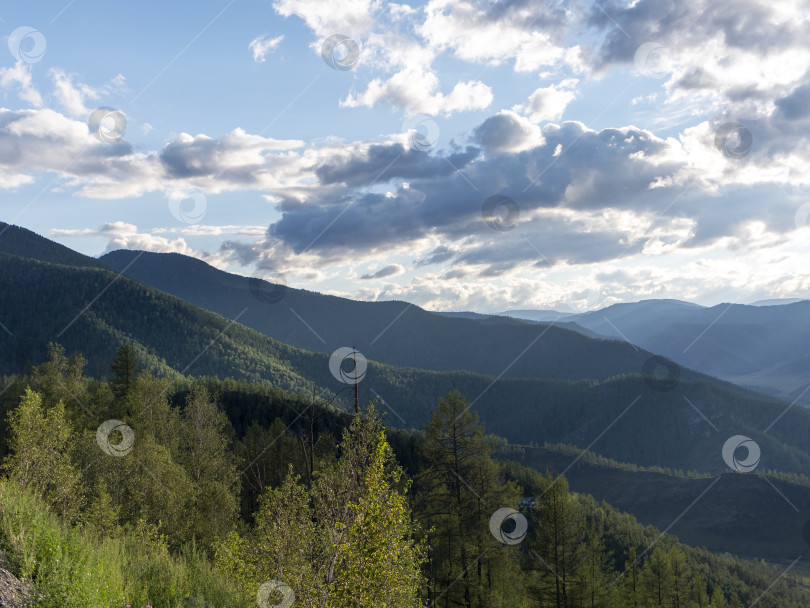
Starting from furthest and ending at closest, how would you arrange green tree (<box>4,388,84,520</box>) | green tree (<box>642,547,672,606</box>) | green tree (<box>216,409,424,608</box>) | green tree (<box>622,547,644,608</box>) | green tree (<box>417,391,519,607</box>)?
green tree (<box>622,547,644,608</box>)
green tree (<box>642,547,672,606</box>)
green tree (<box>417,391,519,607</box>)
green tree (<box>4,388,84,520</box>)
green tree (<box>216,409,424,608</box>)

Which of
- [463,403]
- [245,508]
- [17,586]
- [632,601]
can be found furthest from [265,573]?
[632,601]

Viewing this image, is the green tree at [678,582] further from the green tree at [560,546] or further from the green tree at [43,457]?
the green tree at [43,457]

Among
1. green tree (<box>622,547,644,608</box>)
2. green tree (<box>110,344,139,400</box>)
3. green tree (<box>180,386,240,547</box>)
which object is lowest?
green tree (<box>622,547,644,608</box>)

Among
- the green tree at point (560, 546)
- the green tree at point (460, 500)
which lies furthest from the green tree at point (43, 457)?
the green tree at point (560, 546)

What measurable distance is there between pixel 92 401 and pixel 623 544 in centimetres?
12457

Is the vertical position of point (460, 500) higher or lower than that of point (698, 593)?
higher

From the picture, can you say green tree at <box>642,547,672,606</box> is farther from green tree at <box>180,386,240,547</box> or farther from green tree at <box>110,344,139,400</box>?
green tree at <box>110,344,139,400</box>

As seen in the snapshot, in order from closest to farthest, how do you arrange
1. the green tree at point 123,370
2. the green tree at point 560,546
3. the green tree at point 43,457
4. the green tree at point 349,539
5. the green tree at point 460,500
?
the green tree at point 349,539 < the green tree at point 43,457 < the green tree at point 460,500 < the green tree at point 560,546 < the green tree at point 123,370

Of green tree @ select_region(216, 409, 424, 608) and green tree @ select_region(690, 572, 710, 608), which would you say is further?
green tree @ select_region(690, 572, 710, 608)

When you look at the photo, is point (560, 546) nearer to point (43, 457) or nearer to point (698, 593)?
point (43, 457)

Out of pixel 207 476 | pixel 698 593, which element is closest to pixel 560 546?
pixel 207 476

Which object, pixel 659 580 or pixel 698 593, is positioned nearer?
pixel 659 580

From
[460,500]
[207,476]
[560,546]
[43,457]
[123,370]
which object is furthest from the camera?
[123,370]

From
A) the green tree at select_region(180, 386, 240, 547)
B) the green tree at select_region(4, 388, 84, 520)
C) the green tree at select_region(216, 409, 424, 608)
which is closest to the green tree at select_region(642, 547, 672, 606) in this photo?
the green tree at select_region(180, 386, 240, 547)
